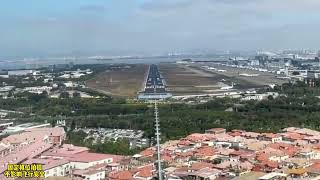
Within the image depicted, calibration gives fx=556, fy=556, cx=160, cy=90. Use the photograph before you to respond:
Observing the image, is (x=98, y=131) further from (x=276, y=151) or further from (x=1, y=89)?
(x=1, y=89)

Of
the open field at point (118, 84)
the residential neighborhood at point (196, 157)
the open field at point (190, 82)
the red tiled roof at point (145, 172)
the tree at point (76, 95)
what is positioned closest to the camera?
the red tiled roof at point (145, 172)

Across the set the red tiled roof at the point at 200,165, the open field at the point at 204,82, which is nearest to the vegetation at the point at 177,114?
the red tiled roof at the point at 200,165

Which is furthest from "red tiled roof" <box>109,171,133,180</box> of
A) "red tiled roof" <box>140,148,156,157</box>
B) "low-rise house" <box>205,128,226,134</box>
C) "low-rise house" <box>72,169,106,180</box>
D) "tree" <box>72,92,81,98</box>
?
"tree" <box>72,92,81,98</box>

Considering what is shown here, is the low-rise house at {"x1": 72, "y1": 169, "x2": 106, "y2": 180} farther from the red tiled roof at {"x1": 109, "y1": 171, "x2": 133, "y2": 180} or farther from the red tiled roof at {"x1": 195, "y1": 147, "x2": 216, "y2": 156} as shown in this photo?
the red tiled roof at {"x1": 195, "y1": 147, "x2": 216, "y2": 156}

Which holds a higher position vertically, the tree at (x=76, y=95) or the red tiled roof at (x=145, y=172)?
the red tiled roof at (x=145, y=172)

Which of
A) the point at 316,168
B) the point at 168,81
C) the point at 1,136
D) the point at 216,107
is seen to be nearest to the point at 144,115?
the point at 216,107

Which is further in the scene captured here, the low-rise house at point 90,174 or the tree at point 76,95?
the tree at point 76,95

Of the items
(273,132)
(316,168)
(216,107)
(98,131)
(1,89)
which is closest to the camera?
(316,168)

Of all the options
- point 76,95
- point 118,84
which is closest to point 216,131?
point 76,95

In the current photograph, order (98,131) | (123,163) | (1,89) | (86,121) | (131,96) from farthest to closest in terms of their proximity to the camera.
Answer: (1,89) < (131,96) < (86,121) < (98,131) < (123,163)

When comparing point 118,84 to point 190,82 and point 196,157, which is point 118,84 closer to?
point 190,82

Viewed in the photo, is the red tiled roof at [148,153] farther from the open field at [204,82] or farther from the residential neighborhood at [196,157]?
the open field at [204,82]
